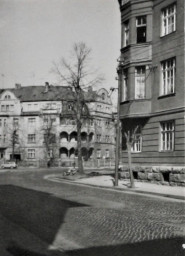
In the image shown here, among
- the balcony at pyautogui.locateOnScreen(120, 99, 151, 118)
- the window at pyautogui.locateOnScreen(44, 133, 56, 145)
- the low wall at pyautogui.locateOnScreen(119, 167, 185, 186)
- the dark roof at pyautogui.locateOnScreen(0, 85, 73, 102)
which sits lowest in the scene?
the low wall at pyautogui.locateOnScreen(119, 167, 185, 186)

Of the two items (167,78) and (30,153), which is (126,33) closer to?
(167,78)

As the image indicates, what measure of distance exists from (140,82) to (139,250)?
1785 centimetres

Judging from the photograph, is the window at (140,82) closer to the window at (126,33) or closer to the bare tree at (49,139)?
the window at (126,33)

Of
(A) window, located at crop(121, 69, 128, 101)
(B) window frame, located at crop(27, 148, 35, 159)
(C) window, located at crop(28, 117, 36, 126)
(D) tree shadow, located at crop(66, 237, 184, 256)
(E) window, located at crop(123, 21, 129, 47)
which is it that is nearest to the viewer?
(D) tree shadow, located at crop(66, 237, 184, 256)

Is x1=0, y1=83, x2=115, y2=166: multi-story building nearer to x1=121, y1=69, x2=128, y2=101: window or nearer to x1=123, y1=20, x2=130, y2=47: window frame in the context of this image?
x1=121, y1=69, x2=128, y2=101: window

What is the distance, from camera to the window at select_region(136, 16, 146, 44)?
81.6ft

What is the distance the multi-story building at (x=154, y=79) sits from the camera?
2152 centimetres

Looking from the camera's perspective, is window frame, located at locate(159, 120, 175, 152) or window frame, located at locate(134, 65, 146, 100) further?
window frame, located at locate(134, 65, 146, 100)

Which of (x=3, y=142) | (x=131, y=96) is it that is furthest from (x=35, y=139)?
(x=131, y=96)

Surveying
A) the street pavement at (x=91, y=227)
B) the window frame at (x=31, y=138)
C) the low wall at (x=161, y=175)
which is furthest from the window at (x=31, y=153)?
the street pavement at (x=91, y=227)

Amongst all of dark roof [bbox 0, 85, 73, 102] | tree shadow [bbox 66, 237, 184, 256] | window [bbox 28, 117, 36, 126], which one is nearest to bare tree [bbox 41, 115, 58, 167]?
window [bbox 28, 117, 36, 126]

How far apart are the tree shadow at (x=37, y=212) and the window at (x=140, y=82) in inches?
392

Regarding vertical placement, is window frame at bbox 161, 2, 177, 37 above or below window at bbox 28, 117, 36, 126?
above

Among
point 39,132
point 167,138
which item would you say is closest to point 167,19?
point 167,138
